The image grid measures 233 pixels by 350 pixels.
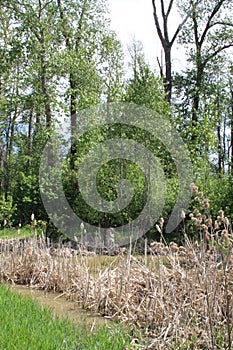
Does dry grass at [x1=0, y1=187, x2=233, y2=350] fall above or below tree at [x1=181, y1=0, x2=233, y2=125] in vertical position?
below

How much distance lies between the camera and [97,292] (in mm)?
5207

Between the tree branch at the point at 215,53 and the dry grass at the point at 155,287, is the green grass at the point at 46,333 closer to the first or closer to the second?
the dry grass at the point at 155,287

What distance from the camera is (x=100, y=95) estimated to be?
1568cm

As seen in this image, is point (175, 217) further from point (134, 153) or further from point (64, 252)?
point (64, 252)

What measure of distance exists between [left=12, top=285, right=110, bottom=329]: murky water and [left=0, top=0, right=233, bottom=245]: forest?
4.50 ft

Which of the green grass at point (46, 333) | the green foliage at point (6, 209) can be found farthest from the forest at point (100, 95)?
the green grass at point (46, 333)

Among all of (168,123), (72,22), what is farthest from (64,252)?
(72,22)

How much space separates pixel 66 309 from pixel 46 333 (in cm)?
145

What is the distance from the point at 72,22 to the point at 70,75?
79.3 inches

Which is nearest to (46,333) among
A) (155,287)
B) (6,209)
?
(155,287)

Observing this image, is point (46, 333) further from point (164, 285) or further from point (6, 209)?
point (6, 209)

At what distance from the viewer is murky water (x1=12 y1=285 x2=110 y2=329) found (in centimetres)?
456

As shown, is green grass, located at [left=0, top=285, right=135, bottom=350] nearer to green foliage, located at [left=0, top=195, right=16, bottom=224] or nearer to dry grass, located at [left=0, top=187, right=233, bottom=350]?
dry grass, located at [left=0, top=187, right=233, bottom=350]

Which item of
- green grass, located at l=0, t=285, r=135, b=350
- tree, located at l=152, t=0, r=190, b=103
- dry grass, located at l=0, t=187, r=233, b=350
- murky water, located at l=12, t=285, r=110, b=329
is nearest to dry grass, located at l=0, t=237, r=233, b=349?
dry grass, located at l=0, t=187, r=233, b=350
